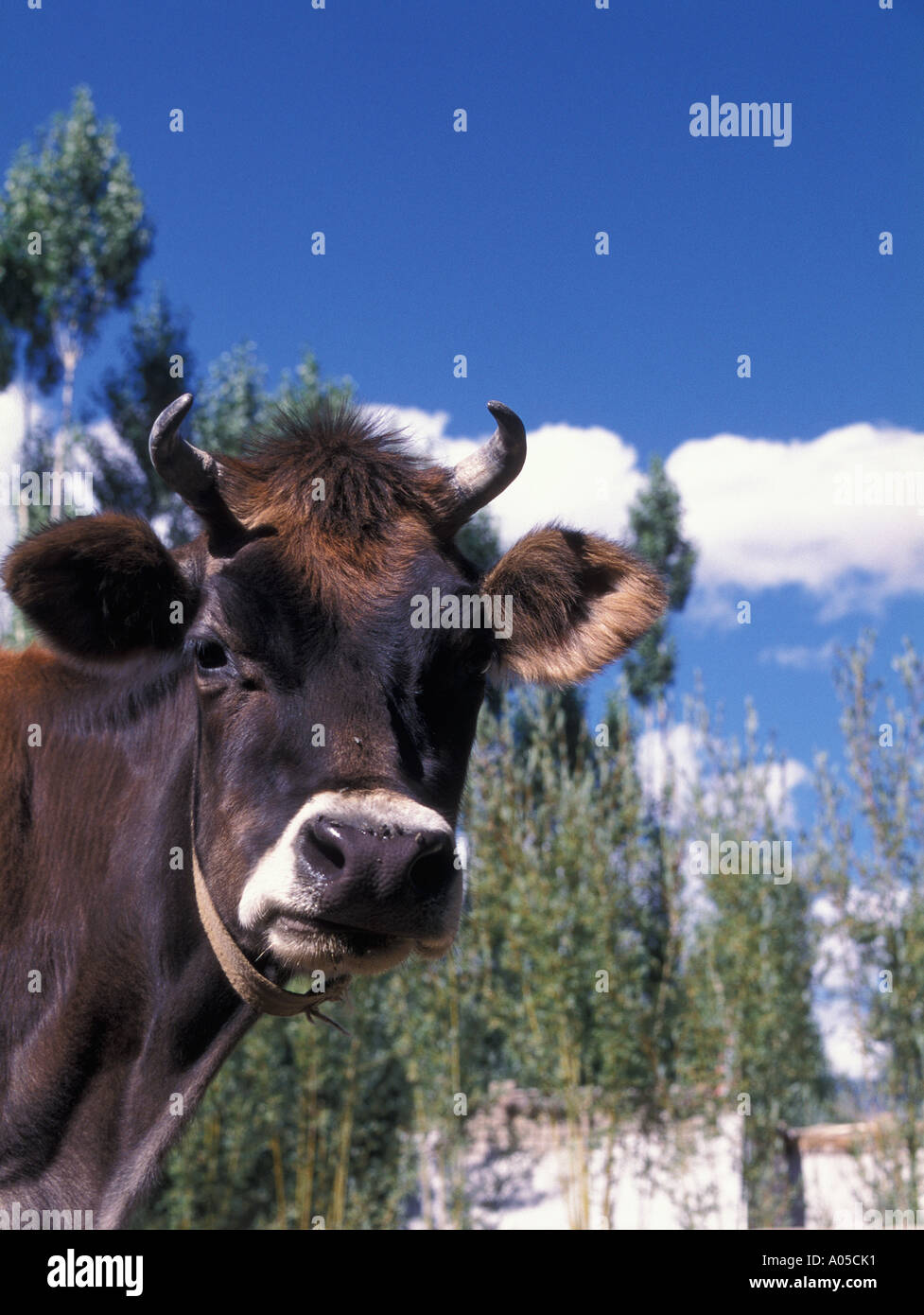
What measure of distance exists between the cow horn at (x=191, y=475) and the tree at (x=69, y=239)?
63.2 ft

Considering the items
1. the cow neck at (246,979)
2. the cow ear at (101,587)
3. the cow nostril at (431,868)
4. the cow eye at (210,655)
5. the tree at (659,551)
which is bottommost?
the cow neck at (246,979)

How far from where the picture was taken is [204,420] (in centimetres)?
2208

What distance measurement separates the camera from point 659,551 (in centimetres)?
2933

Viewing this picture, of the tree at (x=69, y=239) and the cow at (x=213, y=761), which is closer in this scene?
the cow at (x=213, y=761)

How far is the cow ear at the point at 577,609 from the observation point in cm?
427

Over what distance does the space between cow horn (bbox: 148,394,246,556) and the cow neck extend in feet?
3.21

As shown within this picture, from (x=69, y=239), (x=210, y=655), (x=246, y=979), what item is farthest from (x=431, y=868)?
(x=69, y=239)

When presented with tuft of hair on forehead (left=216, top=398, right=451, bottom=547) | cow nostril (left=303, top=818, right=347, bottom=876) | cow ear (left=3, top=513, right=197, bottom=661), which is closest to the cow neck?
cow nostril (left=303, top=818, right=347, bottom=876)

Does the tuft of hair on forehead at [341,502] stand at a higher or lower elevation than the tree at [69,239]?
lower

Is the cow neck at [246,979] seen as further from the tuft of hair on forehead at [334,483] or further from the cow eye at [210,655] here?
the tuft of hair on forehead at [334,483]
